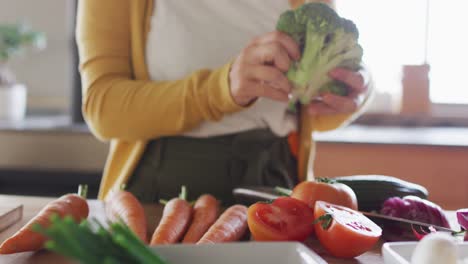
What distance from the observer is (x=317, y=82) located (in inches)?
41.7

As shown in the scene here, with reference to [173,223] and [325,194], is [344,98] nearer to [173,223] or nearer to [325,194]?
[325,194]

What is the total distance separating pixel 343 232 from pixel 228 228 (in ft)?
0.56

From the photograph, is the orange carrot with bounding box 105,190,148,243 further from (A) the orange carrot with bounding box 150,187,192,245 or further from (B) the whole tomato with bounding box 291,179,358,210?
(B) the whole tomato with bounding box 291,179,358,210

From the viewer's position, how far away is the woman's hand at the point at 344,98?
40.4 inches

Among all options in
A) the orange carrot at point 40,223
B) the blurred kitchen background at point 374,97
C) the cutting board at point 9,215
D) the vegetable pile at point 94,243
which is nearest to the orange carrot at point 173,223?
the orange carrot at point 40,223

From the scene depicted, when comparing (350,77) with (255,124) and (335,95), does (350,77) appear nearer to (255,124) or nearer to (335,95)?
(335,95)

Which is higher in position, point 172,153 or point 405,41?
point 405,41

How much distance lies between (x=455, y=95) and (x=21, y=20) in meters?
2.09

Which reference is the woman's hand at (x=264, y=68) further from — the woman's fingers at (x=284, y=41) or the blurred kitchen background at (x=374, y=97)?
the blurred kitchen background at (x=374, y=97)

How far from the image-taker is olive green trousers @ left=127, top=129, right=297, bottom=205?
109 centimetres

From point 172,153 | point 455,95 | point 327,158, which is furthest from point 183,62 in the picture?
point 455,95

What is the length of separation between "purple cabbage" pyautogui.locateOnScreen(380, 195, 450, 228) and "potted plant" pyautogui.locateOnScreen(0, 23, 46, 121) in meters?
2.07

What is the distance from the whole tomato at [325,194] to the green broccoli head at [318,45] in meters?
0.27

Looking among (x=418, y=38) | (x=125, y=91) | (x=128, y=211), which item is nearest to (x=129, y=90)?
(x=125, y=91)
